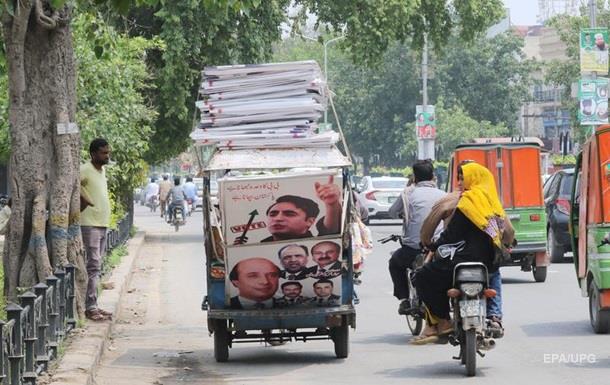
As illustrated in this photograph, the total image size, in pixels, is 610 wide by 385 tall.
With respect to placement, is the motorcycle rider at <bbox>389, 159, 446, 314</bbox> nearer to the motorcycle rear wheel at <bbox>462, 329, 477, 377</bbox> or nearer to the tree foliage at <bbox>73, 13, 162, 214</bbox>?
the motorcycle rear wheel at <bbox>462, 329, 477, 377</bbox>

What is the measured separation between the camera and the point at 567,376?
1120 centimetres

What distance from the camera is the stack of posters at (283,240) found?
12.0m

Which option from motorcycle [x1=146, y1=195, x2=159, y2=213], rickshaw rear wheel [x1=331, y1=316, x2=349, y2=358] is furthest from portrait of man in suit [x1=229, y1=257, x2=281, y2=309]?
motorcycle [x1=146, y1=195, x2=159, y2=213]

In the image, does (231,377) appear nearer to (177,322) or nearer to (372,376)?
(372,376)

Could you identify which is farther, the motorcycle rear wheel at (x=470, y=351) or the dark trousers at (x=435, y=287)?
the dark trousers at (x=435, y=287)

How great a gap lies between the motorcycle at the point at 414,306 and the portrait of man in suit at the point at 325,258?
0.84 meters

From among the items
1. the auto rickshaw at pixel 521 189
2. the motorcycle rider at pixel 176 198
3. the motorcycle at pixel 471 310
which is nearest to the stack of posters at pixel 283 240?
the motorcycle at pixel 471 310

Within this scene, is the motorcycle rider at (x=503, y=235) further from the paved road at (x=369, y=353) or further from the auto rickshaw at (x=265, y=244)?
the auto rickshaw at (x=265, y=244)

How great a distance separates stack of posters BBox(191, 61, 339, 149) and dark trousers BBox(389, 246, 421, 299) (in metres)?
1.70

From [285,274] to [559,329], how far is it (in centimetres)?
363

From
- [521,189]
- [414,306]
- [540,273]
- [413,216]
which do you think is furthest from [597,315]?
[521,189]

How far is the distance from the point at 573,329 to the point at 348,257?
10.6 ft

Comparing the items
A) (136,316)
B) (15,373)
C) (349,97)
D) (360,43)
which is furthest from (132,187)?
(349,97)

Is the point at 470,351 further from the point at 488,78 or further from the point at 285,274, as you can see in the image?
the point at 488,78
